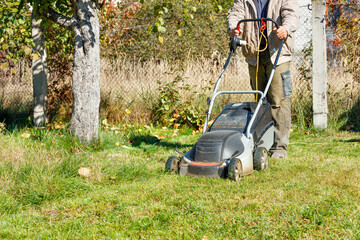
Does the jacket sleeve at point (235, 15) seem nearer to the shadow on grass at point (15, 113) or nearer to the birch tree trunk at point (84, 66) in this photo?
the birch tree trunk at point (84, 66)

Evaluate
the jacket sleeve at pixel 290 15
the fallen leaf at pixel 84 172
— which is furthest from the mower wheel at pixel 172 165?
the jacket sleeve at pixel 290 15

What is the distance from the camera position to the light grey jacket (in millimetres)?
4234

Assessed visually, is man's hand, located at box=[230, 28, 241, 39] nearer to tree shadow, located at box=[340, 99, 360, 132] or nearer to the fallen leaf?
the fallen leaf

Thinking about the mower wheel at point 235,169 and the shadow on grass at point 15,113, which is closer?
the mower wheel at point 235,169

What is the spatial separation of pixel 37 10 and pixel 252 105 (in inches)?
104

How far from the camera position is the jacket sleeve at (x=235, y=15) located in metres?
4.43

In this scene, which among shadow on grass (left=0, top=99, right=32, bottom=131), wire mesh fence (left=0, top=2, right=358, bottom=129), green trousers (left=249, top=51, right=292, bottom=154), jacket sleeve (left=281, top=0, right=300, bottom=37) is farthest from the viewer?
A: shadow on grass (left=0, top=99, right=32, bottom=131)

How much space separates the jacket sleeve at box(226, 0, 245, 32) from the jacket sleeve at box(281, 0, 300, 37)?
461 mm

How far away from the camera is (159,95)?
277 inches

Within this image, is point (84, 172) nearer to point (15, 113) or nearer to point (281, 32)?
point (281, 32)

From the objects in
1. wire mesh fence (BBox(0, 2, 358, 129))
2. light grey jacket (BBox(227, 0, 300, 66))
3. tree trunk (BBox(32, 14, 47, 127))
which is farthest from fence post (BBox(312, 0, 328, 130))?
tree trunk (BBox(32, 14, 47, 127))

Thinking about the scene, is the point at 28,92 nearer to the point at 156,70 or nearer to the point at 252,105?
the point at 156,70

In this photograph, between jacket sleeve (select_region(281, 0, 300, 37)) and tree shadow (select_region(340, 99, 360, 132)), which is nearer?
jacket sleeve (select_region(281, 0, 300, 37))

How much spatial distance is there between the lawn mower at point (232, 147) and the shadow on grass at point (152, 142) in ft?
4.26
